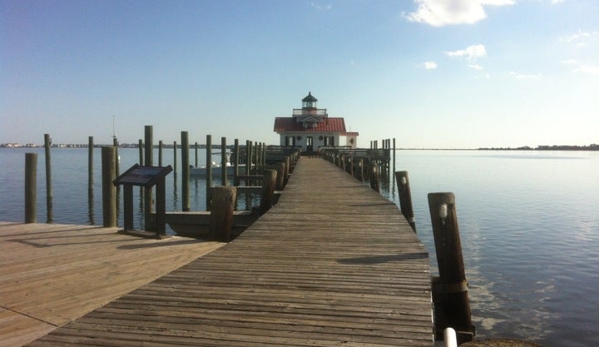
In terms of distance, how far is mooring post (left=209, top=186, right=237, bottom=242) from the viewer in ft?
25.5

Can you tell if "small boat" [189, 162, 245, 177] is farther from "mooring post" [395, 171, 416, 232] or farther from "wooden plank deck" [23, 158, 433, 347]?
"wooden plank deck" [23, 158, 433, 347]

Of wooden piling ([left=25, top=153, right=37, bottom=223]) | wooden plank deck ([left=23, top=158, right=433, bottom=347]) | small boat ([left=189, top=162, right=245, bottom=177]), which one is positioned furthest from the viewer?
small boat ([left=189, top=162, right=245, bottom=177])

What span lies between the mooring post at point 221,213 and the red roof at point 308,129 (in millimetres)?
46355

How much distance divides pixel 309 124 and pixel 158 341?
171ft

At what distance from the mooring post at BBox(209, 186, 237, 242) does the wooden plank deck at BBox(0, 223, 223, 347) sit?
0.32 meters

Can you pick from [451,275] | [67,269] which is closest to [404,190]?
[451,275]

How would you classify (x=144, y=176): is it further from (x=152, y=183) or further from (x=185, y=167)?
(x=185, y=167)

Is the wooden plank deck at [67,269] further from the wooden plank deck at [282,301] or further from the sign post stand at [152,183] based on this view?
the wooden plank deck at [282,301]

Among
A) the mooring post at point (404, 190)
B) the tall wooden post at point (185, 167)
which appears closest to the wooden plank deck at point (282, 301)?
the mooring post at point (404, 190)

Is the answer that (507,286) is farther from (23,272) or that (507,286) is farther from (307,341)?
(23,272)

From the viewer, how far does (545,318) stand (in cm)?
932

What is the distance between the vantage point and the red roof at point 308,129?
5459 cm

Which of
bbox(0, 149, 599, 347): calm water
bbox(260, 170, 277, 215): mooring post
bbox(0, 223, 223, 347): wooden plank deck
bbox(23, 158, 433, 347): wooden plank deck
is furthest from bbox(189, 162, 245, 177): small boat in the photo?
bbox(23, 158, 433, 347): wooden plank deck

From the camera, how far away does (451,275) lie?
20.9 ft
